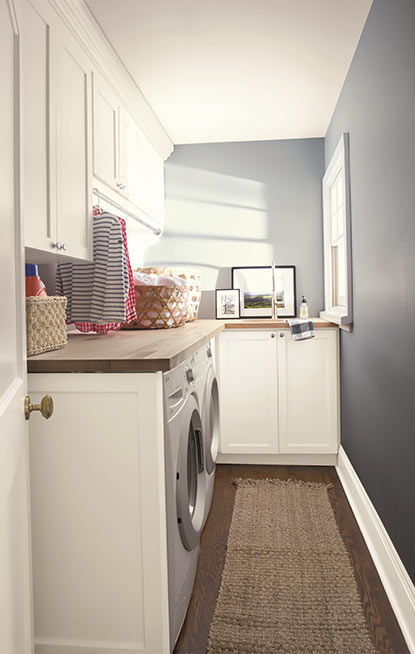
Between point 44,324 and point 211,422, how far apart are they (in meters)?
1.18

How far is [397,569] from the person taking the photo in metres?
1.81

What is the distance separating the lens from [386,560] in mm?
1964

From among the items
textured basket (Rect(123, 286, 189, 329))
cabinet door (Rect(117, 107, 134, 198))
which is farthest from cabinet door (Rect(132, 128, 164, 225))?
textured basket (Rect(123, 286, 189, 329))

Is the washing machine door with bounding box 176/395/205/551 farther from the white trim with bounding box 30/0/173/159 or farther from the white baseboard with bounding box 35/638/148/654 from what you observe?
the white trim with bounding box 30/0/173/159

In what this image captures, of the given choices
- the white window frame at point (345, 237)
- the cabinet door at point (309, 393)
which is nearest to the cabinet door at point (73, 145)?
the white window frame at point (345, 237)

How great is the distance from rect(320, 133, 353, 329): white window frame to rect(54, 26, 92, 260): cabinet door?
1.36m

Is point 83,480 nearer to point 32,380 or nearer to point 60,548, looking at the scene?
point 60,548

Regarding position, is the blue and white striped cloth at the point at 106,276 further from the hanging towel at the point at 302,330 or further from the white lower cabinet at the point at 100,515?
the hanging towel at the point at 302,330

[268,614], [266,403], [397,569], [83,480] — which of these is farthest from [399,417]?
[266,403]

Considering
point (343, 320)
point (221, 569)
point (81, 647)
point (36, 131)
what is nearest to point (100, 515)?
point (81, 647)

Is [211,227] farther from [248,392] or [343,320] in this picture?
[343,320]

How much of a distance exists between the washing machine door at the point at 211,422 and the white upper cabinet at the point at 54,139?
2.65ft

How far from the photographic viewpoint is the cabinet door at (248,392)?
11.1ft

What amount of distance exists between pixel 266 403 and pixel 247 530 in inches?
42.4
